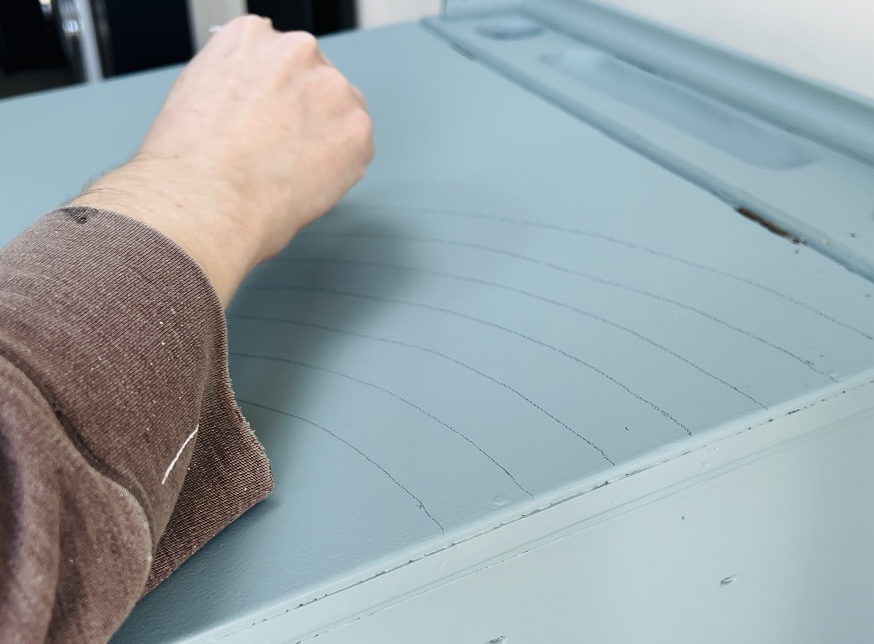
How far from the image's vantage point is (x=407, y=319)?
0.47 metres

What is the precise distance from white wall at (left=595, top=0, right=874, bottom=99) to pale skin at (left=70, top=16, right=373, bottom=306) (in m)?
0.42

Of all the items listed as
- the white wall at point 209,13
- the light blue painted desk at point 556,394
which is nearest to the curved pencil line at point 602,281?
the light blue painted desk at point 556,394

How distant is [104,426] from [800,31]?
685 mm

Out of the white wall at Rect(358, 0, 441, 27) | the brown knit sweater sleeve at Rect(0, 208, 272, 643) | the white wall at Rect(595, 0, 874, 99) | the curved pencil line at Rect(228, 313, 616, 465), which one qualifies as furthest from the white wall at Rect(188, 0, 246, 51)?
the brown knit sweater sleeve at Rect(0, 208, 272, 643)

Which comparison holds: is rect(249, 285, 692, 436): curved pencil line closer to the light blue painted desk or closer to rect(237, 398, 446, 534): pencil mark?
the light blue painted desk

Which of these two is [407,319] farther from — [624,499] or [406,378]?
[624,499]

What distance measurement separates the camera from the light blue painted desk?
13.7 inches

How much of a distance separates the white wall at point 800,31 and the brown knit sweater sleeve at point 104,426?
59 centimetres

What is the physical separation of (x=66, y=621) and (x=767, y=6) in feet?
2.46

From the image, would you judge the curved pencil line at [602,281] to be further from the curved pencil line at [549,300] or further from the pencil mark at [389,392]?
the pencil mark at [389,392]

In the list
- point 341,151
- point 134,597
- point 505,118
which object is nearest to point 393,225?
point 341,151

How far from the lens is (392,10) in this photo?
1.68 m

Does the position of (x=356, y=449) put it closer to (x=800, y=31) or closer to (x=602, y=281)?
(x=602, y=281)

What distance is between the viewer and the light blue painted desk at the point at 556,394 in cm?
35
